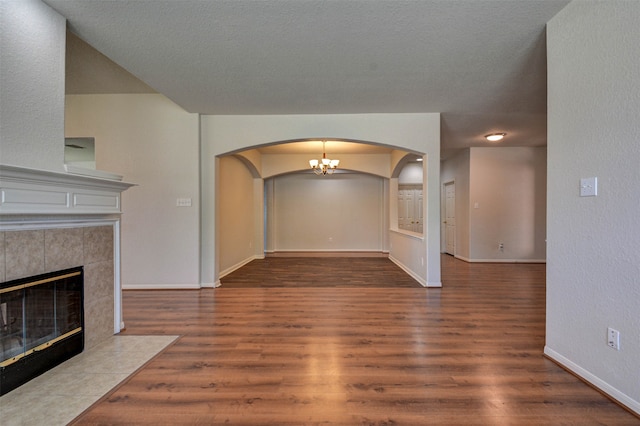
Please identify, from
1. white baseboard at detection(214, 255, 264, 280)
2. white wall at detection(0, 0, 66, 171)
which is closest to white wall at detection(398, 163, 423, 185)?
white baseboard at detection(214, 255, 264, 280)

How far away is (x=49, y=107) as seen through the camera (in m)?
2.36

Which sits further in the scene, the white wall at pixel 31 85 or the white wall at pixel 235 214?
the white wall at pixel 235 214

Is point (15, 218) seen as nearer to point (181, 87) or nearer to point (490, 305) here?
point (181, 87)

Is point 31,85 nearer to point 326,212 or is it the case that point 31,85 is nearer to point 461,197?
point 326,212

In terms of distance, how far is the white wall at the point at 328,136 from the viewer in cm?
475

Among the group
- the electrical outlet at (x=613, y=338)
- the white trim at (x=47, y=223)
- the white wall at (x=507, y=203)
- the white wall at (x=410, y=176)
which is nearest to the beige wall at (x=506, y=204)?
the white wall at (x=507, y=203)

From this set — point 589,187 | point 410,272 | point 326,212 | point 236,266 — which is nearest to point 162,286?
point 236,266

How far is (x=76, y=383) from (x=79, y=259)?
96 cm

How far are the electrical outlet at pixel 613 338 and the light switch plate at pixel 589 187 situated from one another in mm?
846

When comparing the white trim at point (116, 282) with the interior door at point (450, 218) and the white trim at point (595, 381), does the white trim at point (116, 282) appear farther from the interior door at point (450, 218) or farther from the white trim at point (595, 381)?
the interior door at point (450, 218)

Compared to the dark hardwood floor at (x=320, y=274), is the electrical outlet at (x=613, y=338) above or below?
above

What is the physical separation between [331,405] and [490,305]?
2.86 meters

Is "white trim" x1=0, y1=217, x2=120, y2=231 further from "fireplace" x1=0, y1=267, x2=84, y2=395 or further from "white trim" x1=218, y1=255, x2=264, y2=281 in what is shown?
"white trim" x1=218, y1=255, x2=264, y2=281

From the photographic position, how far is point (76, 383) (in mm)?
2111
